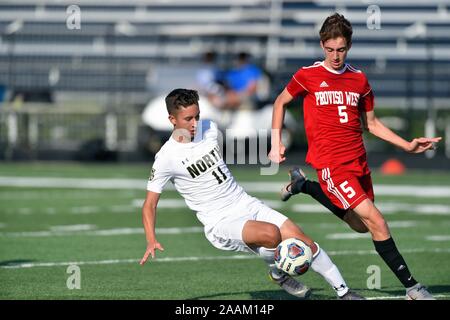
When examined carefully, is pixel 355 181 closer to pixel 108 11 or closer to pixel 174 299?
pixel 174 299

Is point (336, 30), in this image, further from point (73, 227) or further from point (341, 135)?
point (73, 227)

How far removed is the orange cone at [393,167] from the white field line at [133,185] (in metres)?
4.07

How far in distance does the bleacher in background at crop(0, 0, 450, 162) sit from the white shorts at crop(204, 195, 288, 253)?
20.2 metres

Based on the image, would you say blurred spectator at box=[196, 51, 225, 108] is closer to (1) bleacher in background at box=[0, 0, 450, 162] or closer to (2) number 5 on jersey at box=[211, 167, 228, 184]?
(1) bleacher in background at box=[0, 0, 450, 162]

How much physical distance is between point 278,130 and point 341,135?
514mm

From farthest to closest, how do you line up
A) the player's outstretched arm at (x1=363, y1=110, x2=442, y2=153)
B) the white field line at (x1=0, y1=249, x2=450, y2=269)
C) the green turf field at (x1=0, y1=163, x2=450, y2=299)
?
the white field line at (x1=0, y1=249, x2=450, y2=269) < the green turf field at (x1=0, y1=163, x2=450, y2=299) < the player's outstretched arm at (x1=363, y1=110, x2=442, y2=153)

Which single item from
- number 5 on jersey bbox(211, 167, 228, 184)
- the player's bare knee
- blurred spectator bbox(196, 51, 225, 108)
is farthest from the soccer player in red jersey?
blurred spectator bbox(196, 51, 225, 108)

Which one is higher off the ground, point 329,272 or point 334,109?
point 334,109

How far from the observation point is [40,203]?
19.1m

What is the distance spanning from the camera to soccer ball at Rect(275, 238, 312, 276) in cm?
891

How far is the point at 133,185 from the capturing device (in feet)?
75.2

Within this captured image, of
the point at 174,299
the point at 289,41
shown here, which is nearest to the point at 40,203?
the point at 174,299

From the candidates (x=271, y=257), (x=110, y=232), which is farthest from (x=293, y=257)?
(x=110, y=232)

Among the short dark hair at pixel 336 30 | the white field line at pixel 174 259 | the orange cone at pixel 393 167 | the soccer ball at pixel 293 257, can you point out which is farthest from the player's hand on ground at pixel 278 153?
the orange cone at pixel 393 167
